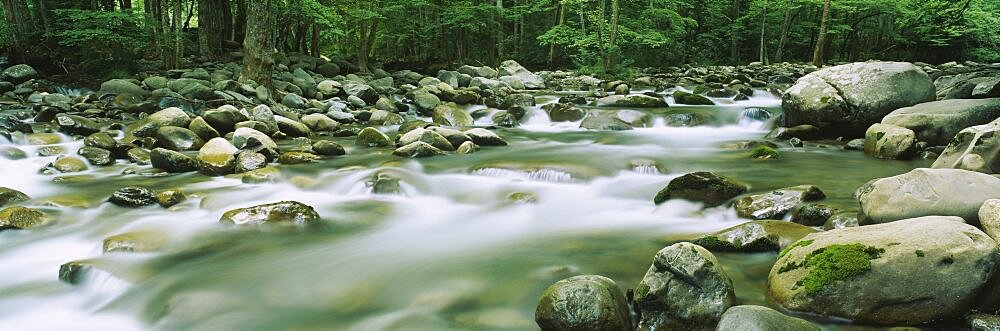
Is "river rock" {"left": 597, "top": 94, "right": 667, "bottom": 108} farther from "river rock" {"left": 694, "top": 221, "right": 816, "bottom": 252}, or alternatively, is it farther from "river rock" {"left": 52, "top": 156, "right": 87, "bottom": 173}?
"river rock" {"left": 52, "top": 156, "right": 87, "bottom": 173}

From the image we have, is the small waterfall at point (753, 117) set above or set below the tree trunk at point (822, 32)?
below

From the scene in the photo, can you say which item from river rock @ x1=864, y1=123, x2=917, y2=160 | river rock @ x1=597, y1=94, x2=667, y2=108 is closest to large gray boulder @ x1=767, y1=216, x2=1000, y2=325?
river rock @ x1=864, y1=123, x2=917, y2=160

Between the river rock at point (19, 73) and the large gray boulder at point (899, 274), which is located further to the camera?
the river rock at point (19, 73)

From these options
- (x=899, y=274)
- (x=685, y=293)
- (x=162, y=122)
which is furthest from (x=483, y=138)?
(x=899, y=274)

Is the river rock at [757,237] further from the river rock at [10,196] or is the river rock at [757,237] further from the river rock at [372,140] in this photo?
the river rock at [10,196]

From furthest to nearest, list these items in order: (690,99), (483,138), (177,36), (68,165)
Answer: (177,36) → (690,99) → (483,138) → (68,165)

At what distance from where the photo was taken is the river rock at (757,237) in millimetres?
4152

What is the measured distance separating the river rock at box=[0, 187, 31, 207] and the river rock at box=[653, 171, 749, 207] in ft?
21.4

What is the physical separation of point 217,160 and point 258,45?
687 centimetres

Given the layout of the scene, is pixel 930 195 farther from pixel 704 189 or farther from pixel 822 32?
pixel 822 32

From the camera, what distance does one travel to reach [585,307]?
2.95 meters

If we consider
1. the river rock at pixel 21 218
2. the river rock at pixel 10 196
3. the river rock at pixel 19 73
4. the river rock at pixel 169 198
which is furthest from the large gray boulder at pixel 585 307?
the river rock at pixel 19 73

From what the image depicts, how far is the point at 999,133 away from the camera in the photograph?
5352 millimetres

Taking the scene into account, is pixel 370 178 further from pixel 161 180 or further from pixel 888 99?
pixel 888 99
